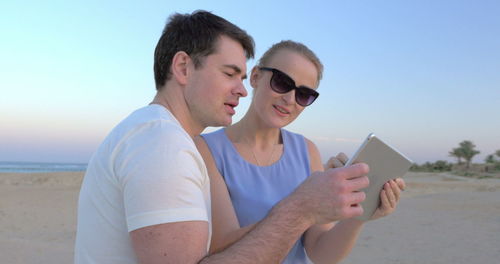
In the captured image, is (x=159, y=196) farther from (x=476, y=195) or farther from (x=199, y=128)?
(x=476, y=195)

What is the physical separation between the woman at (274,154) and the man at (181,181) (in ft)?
1.66

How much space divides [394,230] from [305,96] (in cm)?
879

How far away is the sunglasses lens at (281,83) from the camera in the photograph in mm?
2604

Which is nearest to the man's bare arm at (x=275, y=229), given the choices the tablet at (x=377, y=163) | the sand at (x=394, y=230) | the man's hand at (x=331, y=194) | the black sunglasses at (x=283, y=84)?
the man's hand at (x=331, y=194)

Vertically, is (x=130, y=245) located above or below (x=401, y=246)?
above

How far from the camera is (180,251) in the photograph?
4.46ft

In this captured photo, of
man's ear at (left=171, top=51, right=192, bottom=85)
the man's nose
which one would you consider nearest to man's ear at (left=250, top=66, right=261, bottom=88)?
the man's nose

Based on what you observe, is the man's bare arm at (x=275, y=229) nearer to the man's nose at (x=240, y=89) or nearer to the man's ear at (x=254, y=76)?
the man's nose at (x=240, y=89)

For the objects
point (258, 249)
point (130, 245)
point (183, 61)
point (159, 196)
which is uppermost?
point (183, 61)

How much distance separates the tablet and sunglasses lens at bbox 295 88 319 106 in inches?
30.2

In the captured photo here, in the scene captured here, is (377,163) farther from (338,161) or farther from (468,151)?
(468,151)

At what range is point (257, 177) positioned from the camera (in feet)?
8.29

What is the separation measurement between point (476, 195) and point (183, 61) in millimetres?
17564

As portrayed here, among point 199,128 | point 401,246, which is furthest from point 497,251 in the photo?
point 199,128
